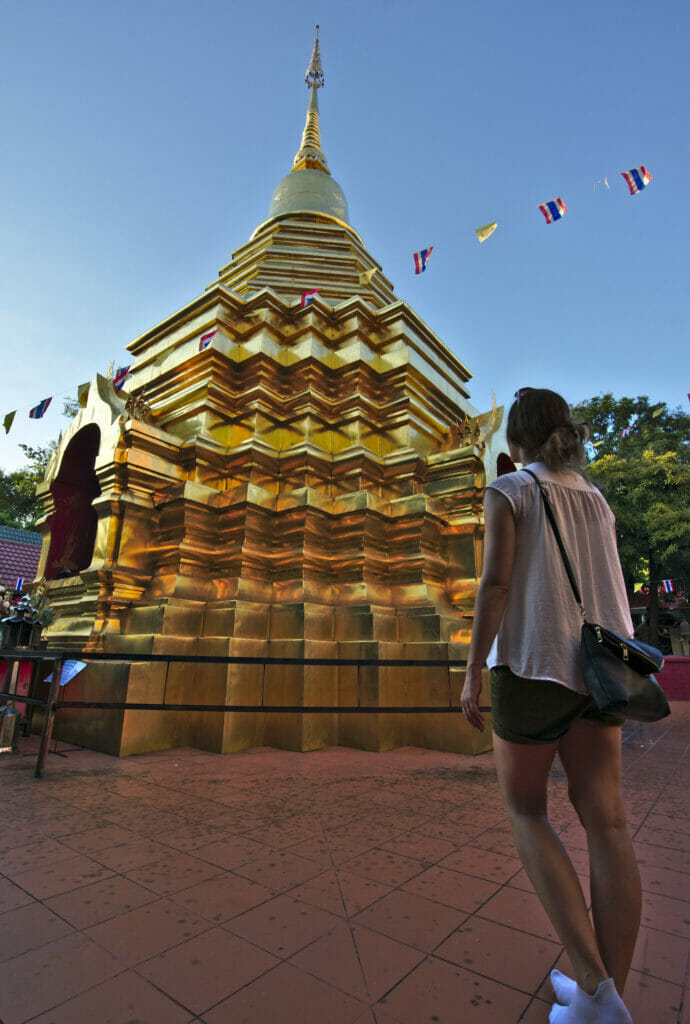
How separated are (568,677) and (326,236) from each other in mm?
9560

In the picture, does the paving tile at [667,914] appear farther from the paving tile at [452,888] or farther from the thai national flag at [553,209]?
the thai national flag at [553,209]

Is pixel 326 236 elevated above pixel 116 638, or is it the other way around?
pixel 326 236

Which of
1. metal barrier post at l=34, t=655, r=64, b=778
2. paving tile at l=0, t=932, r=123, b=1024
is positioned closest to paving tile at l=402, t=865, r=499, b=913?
paving tile at l=0, t=932, r=123, b=1024

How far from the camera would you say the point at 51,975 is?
1595 millimetres

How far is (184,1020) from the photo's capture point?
1.42m

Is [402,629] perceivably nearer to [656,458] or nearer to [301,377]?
[301,377]

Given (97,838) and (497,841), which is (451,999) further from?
(97,838)

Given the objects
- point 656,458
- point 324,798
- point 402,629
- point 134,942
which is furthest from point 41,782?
point 656,458

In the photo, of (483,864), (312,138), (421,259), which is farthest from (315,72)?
(483,864)

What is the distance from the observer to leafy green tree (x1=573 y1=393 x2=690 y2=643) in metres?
15.2

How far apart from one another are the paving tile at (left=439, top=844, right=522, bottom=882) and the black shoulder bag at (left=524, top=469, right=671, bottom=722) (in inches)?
57.6

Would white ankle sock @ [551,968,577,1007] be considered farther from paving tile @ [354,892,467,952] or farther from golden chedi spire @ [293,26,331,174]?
golden chedi spire @ [293,26,331,174]

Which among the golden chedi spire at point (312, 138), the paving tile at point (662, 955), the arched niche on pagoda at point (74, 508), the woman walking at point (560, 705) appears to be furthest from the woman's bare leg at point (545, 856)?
the golden chedi spire at point (312, 138)

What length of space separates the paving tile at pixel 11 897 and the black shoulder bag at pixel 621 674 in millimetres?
2247
